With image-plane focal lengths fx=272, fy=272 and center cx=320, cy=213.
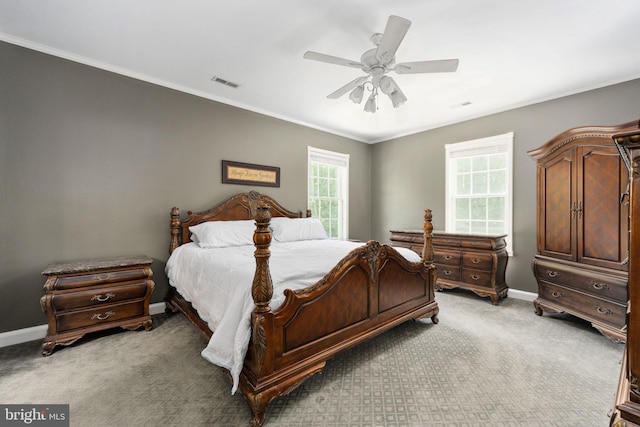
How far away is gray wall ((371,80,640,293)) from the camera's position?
3.20m

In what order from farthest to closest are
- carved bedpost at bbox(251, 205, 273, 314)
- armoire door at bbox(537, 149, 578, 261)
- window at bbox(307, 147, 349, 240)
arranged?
1. window at bbox(307, 147, 349, 240)
2. armoire door at bbox(537, 149, 578, 261)
3. carved bedpost at bbox(251, 205, 273, 314)

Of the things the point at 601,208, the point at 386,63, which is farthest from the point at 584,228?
the point at 386,63

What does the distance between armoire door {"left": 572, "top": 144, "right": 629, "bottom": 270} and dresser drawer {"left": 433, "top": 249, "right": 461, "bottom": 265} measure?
51.9 inches

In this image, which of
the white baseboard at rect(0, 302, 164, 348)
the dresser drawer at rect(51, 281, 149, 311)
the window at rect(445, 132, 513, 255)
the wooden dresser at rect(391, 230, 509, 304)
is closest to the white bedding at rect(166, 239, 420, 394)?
the dresser drawer at rect(51, 281, 149, 311)

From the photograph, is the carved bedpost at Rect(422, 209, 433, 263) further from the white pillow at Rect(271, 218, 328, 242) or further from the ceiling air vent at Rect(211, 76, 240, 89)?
the ceiling air vent at Rect(211, 76, 240, 89)

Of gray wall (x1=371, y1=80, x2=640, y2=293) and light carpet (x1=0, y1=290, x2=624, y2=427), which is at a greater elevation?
gray wall (x1=371, y1=80, x2=640, y2=293)

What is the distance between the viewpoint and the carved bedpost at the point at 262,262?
61.8 inches

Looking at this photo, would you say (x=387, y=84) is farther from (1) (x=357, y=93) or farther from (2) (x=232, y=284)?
(2) (x=232, y=284)

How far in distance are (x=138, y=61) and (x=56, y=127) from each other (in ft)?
3.37

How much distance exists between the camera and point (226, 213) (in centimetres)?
371

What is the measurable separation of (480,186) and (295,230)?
2.97 meters

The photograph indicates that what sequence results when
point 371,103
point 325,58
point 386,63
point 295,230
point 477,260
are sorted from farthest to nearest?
point 295,230, point 477,260, point 371,103, point 386,63, point 325,58

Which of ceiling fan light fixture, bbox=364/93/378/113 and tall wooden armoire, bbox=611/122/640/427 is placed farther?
ceiling fan light fixture, bbox=364/93/378/113

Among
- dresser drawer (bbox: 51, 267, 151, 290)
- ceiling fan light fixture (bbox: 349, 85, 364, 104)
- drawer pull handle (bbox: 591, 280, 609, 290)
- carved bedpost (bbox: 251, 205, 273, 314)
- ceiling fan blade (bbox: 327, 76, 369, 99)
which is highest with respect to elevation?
ceiling fan blade (bbox: 327, 76, 369, 99)
